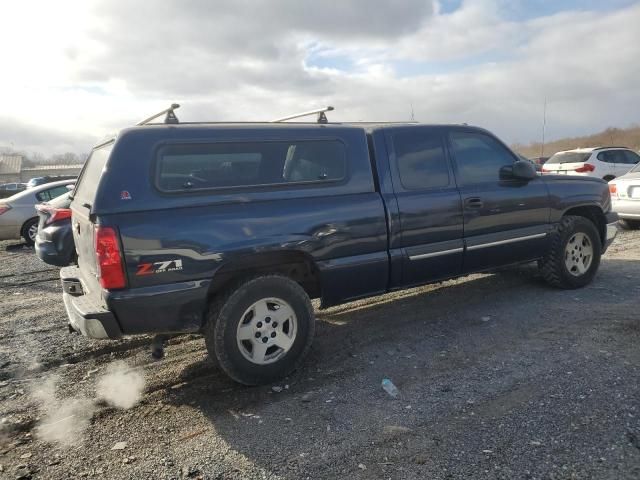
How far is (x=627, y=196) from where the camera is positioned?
936 cm

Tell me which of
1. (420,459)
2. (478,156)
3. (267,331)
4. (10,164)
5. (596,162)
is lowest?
(420,459)

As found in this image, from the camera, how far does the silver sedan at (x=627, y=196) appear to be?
919cm

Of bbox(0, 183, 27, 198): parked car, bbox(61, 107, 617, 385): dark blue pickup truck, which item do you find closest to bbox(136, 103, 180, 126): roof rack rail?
bbox(61, 107, 617, 385): dark blue pickup truck

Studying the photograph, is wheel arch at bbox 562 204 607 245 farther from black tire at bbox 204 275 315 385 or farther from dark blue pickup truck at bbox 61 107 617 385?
black tire at bbox 204 275 315 385

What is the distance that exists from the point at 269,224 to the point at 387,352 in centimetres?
157

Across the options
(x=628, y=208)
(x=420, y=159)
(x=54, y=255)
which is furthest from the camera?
(x=628, y=208)

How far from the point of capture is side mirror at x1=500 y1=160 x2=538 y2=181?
4.90 meters

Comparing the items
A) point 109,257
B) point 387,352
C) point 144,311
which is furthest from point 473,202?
point 109,257

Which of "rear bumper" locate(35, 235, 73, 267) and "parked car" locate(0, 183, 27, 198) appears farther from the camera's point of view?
"parked car" locate(0, 183, 27, 198)

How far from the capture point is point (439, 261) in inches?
178

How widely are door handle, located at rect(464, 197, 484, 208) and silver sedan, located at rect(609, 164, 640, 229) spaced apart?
6.19 m

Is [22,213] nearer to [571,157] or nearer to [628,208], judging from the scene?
[628,208]

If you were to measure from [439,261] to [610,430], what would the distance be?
Answer: 2017 mm

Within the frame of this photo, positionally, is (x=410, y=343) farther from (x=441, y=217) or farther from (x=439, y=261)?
(x=441, y=217)
